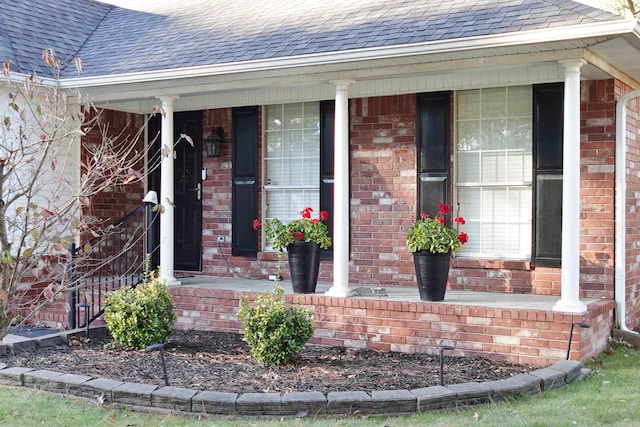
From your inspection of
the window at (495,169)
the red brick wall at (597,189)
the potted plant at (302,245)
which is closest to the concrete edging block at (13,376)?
the potted plant at (302,245)

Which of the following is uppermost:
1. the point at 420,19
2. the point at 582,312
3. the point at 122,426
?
the point at 420,19

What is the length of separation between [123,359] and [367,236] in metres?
3.33

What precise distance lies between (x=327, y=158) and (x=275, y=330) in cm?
331

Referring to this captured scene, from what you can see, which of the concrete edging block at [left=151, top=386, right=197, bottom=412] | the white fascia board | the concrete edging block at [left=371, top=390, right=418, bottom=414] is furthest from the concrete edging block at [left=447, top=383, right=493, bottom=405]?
the white fascia board

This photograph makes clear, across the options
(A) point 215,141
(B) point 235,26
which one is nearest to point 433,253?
(A) point 215,141

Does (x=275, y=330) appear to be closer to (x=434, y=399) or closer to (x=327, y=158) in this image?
(x=434, y=399)

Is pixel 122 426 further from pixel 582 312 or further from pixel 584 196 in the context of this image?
pixel 584 196

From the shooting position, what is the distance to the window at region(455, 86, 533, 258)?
7949mm

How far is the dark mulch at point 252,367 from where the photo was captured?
567cm

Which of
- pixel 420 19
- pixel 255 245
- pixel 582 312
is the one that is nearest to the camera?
pixel 582 312

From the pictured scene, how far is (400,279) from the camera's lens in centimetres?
852

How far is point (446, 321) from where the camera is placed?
6.86 m

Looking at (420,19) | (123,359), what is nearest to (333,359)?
(123,359)

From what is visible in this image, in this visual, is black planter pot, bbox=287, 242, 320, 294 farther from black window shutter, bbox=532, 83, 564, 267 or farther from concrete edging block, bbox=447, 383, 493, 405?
concrete edging block, bbox=447, 383, 493, 405
